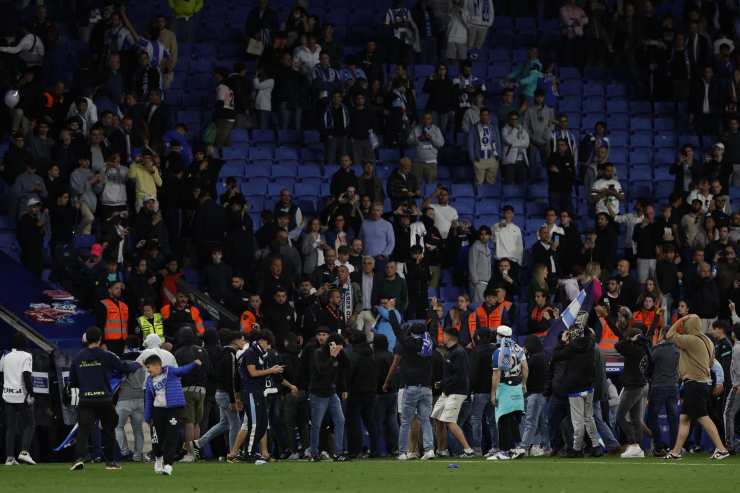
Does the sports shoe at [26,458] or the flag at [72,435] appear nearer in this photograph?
the sports shoe at [26,458]

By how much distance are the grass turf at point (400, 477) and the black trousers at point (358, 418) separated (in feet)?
2.80

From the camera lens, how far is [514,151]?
3195 centimetres

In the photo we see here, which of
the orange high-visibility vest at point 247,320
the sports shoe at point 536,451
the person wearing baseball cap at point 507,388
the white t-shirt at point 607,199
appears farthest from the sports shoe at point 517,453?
the white t-shirt at point 607,199

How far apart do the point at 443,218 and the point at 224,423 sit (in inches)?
315

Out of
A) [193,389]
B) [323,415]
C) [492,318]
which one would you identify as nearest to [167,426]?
[193,389]

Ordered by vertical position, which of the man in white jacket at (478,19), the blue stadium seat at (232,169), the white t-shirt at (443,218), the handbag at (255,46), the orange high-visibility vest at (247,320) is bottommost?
the orange high-visibility vest at (247,320)

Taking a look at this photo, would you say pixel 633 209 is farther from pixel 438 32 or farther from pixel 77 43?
pixel 77 43

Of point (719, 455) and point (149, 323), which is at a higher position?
point (149, 323)

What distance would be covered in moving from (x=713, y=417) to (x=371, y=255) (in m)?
6.91

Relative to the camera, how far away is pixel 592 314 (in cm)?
2795

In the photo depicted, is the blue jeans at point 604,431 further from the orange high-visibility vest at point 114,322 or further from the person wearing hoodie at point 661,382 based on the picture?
the orange high-visibility vest at point 114,322

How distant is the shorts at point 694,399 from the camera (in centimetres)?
2189

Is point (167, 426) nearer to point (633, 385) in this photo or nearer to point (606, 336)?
point (633, 385)

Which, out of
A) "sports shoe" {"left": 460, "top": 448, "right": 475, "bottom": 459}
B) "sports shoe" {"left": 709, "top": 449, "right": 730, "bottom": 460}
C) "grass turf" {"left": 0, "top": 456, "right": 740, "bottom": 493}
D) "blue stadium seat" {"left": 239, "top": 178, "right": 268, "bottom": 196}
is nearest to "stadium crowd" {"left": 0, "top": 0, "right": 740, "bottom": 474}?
"sports shoe" {"left": 709, "top": 449, "right": 730, "bottom": 460}
